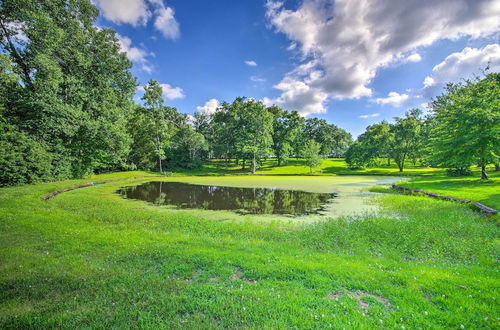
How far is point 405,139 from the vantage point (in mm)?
51656

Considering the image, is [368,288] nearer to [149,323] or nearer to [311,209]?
[149,323]

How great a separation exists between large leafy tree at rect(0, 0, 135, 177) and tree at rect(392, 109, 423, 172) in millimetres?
59381

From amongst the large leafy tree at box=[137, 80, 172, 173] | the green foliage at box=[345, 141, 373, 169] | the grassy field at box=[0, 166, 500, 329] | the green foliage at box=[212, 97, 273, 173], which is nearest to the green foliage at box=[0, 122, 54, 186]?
the grassy field at box=[0, 166, 500, 329]

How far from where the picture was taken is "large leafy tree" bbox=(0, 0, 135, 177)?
22.8 meters

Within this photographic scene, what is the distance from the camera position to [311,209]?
14250mm

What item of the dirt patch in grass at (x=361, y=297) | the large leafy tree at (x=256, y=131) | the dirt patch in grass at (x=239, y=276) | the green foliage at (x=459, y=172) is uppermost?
the large leafy tree at (x=256, y=131)

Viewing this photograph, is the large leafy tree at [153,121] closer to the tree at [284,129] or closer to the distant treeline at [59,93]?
the distant treeline at [59,93]

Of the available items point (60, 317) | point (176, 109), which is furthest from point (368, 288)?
point (176, 109)

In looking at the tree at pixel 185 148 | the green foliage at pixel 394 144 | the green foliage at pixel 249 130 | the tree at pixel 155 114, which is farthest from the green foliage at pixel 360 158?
the tree at pixel 155 114

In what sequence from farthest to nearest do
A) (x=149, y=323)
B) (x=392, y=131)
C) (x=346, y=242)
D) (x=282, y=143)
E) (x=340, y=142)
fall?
(x=340, y=142), (x=282, y=143), (x=392, y=131), (x=346, y=242), (x=149, y=323)

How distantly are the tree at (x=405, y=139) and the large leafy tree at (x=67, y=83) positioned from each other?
5938 cm

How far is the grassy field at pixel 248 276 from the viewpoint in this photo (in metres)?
3.50

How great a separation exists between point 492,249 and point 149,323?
10440mm

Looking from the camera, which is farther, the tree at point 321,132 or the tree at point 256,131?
the tree at point 321,132
